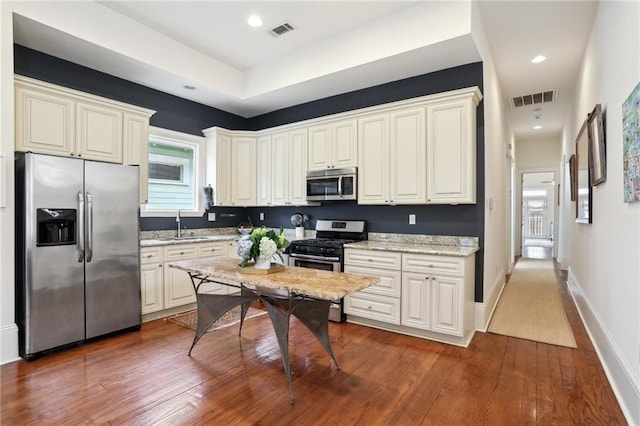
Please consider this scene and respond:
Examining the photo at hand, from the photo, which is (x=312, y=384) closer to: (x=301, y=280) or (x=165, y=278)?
(x=301, y=280)

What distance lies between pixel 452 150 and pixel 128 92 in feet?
12.9

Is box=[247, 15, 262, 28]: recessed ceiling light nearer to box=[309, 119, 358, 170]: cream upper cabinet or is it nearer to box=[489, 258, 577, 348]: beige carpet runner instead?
box=[309, 119, 358, 170]: cream upper cabinet

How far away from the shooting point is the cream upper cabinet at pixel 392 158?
366 centimetres

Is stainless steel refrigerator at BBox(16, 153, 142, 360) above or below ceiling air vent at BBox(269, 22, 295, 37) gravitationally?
below

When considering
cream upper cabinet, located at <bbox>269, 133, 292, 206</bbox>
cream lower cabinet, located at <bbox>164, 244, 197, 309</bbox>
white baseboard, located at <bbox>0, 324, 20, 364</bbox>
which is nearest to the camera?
white baseboard, located at <bbox>0, 324, 20, 364</bbox>

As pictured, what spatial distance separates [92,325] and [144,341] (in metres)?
0.50

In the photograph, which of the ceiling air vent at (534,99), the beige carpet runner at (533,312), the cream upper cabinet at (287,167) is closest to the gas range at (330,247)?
the cream upper cabinet at (287,167)

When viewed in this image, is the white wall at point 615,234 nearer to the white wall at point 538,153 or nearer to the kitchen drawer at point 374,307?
the kitchen drawer at point 374,307

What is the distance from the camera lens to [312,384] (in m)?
2.42

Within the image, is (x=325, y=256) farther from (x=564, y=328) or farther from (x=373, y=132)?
(x=564, y=328)

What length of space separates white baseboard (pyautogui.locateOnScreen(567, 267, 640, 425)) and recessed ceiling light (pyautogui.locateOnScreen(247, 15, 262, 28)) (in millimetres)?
4263

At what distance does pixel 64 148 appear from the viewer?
3.24 meters

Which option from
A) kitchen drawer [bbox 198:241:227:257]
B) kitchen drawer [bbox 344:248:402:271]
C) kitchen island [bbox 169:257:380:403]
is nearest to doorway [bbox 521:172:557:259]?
kitchen drawer [bbox 344:248:402:271]

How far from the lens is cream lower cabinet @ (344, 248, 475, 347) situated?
3.09 meters
